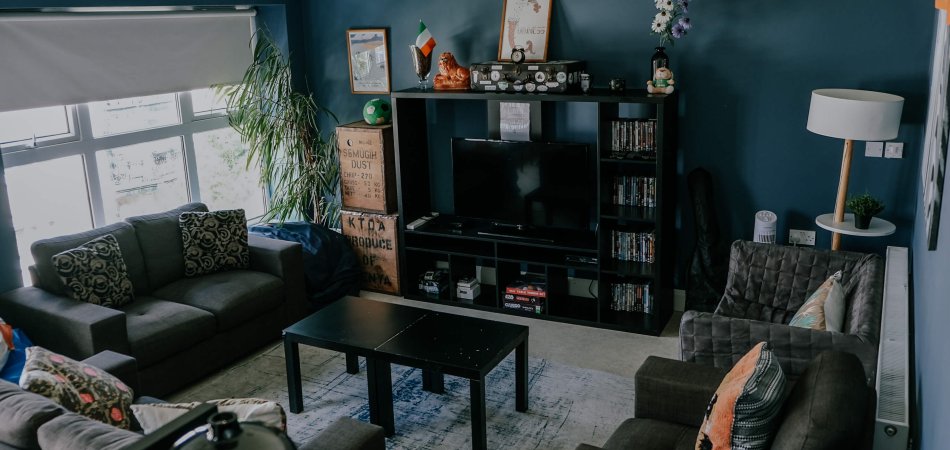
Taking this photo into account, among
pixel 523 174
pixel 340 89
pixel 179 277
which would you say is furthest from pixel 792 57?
pixel 179 277

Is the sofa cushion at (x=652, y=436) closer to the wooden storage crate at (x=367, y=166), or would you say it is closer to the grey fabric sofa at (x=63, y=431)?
the grey fabric sofa at (x=63, y=431)

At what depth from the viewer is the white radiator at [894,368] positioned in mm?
2176

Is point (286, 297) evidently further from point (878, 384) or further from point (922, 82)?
point (922, 82)

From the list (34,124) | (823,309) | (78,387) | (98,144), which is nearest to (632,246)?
(823,309)

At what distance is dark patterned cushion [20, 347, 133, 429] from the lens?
9.13ft

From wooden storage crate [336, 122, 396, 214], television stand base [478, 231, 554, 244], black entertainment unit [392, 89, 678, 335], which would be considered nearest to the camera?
black entertainment unit [392, 89, 678, 335]

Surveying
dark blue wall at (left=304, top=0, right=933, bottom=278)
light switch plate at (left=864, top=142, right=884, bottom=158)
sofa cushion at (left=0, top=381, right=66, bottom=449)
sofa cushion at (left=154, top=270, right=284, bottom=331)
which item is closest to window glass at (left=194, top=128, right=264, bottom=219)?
sofa cushion at (left=154, top=270, right=284, bottom=331)

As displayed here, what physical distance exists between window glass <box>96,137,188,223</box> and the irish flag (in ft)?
5.87

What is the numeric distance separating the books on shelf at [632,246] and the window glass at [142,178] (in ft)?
9.76

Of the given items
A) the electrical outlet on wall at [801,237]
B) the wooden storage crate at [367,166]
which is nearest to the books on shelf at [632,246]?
the electrical outlet on wall at [801,237]

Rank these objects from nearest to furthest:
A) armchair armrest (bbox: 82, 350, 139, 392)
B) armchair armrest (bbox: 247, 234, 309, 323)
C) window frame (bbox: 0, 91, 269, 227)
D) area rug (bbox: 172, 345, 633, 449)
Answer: armchair armrest (bbox: 82, 350, 139, 392), area rug (bbox: 172, 345, 633, 449), window frame (bbox: 0, 91, 269, 227), armchair armrest (bbox: 247, 234, 309, 323)

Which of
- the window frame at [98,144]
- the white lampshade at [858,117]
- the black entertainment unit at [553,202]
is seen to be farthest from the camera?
the black entertainment unit at [553,202]

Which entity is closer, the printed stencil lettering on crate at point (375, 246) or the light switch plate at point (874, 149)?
the light switch plate at point (874, 149)

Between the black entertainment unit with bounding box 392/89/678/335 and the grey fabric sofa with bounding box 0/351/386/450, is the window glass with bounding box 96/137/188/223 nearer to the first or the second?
the black entertainment unit with bounding box 392/89/678/335
